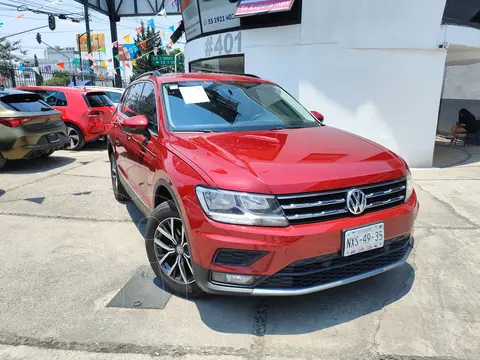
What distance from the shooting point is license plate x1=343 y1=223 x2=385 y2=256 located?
2449mm

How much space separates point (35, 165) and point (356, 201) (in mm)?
7612

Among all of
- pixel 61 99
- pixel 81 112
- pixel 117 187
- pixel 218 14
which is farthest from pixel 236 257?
pixel 218 14

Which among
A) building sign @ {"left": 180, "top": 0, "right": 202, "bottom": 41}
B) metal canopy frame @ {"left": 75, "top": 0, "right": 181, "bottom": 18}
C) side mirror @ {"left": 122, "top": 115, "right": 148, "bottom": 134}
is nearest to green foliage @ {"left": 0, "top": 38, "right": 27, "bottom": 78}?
metal canopy frame @ {"left": 75, "top": 0, "right": 181, "bottom": 18}

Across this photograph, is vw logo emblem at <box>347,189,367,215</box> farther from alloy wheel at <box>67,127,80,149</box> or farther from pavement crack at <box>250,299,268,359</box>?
alloy wheel at <box>67,127,80,149</box>

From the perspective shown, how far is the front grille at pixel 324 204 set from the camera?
2361 mm

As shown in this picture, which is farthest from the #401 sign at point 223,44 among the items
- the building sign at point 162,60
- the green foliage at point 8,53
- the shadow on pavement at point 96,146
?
the green foliage at point 8,53

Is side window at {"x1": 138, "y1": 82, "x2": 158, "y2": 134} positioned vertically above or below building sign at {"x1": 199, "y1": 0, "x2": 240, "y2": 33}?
below

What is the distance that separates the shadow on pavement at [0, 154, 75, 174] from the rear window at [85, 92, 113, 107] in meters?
1.71

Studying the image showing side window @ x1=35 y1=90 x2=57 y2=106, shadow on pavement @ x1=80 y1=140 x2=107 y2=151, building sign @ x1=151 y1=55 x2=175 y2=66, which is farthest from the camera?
building sign @ x1=151 y1=55 x2=175 y2=66

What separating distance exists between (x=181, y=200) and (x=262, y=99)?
184cm

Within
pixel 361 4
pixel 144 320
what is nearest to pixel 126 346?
pixel 144 320

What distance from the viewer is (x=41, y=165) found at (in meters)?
8.05

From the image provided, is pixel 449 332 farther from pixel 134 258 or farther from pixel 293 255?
pixel 134 258

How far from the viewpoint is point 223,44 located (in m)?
10.1
